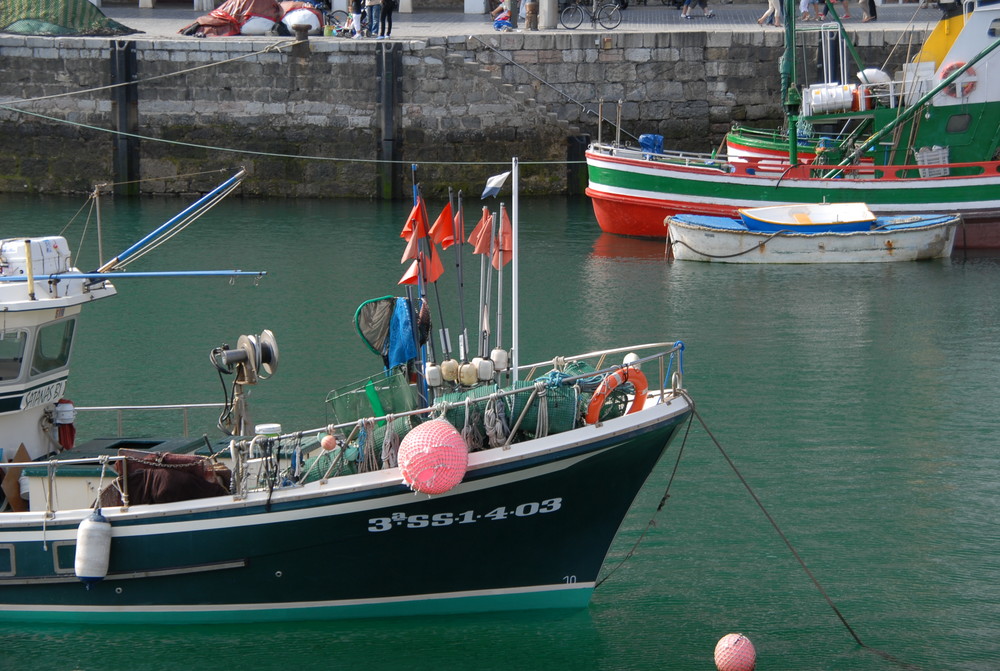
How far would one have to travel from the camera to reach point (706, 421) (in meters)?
12.0

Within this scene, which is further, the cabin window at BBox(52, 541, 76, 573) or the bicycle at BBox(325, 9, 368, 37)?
the bicycle at BBox(325, 9, 368, 37)

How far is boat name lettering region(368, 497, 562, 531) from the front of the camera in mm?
7727

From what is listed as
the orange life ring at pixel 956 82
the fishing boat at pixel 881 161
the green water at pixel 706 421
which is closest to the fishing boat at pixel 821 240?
the green water at pixel 706 421

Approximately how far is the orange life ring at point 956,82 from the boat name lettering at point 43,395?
16192mm

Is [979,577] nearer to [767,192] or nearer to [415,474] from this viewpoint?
[415,474]

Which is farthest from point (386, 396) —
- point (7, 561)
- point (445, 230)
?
point (7, 561)

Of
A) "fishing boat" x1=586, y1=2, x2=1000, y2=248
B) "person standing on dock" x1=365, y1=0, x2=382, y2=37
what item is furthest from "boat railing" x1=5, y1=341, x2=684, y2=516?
"person standing on dock" x1=365, y1=0, x2=382, y2=37

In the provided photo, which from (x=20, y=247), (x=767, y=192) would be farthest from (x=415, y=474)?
(x=767, y=192)

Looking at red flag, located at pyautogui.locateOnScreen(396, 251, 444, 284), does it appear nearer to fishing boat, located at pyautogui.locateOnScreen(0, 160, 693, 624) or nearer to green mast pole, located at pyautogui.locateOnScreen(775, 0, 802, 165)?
fishing boat, located at pyautogui.locateOnScreen(0, 160, 693, 624)

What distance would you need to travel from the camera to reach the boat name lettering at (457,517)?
773cm

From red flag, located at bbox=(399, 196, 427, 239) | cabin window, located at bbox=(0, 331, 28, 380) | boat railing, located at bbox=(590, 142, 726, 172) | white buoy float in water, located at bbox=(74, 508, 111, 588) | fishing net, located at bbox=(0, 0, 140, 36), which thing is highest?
fishing net, located at bbox=(0, 0, 140, 36)

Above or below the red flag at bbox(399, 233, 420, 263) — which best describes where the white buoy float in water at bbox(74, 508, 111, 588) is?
below

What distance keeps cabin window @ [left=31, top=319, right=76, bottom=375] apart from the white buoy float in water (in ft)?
4.56

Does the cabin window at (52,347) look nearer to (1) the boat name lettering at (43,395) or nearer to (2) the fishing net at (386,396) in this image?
(1) the boat name lettering at (43,395)
